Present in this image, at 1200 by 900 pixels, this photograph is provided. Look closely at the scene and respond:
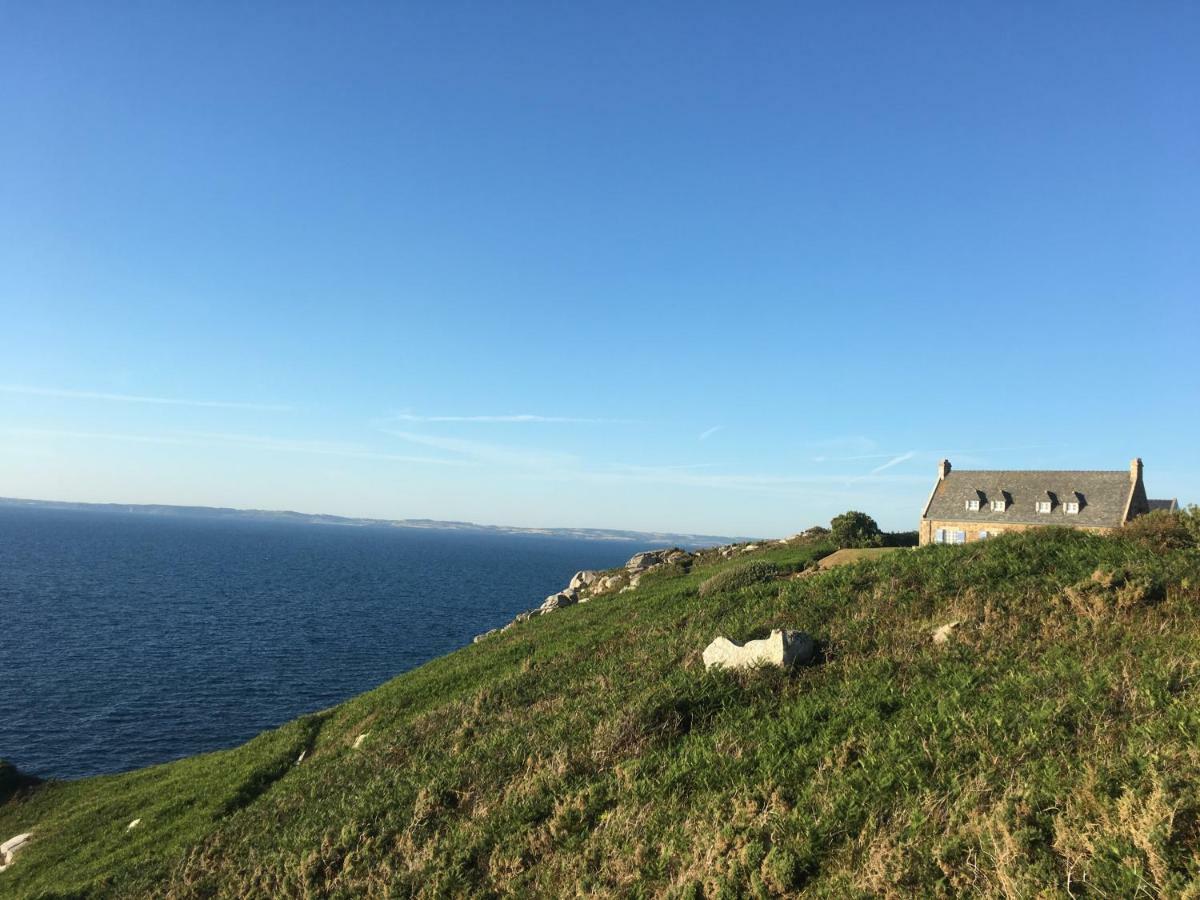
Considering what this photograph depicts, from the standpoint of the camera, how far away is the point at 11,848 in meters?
22.8

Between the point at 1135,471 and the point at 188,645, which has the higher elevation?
the point at 1135,471

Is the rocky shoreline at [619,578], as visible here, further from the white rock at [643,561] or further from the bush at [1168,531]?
the bush at [1168,531]

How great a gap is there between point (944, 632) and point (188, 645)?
72345mm

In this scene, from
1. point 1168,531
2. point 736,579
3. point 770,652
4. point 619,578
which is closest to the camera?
point 770,652

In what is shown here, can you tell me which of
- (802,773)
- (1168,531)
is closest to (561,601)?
(1168,531)

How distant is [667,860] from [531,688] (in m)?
11.1

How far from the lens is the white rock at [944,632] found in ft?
47.2

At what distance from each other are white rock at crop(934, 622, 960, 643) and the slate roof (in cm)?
4869

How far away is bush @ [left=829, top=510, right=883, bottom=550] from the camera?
51469 millimetres

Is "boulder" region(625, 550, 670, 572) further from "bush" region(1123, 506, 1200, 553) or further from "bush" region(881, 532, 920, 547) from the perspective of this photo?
"bush" region(1123, 506, 1200, 553)

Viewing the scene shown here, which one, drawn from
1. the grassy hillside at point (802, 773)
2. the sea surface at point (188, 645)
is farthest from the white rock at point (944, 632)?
the sea surface at point (188, 645)

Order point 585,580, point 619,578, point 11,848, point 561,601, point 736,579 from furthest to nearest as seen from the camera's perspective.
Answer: point 585,580
point 619,578
point 561,601
point 736,579
point 11,848

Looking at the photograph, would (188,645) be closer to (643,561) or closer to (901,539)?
(643,561)

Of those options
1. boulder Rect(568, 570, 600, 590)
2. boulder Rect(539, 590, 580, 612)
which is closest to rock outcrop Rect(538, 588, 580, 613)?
boulder Rect(539, 590, 580, 612)
